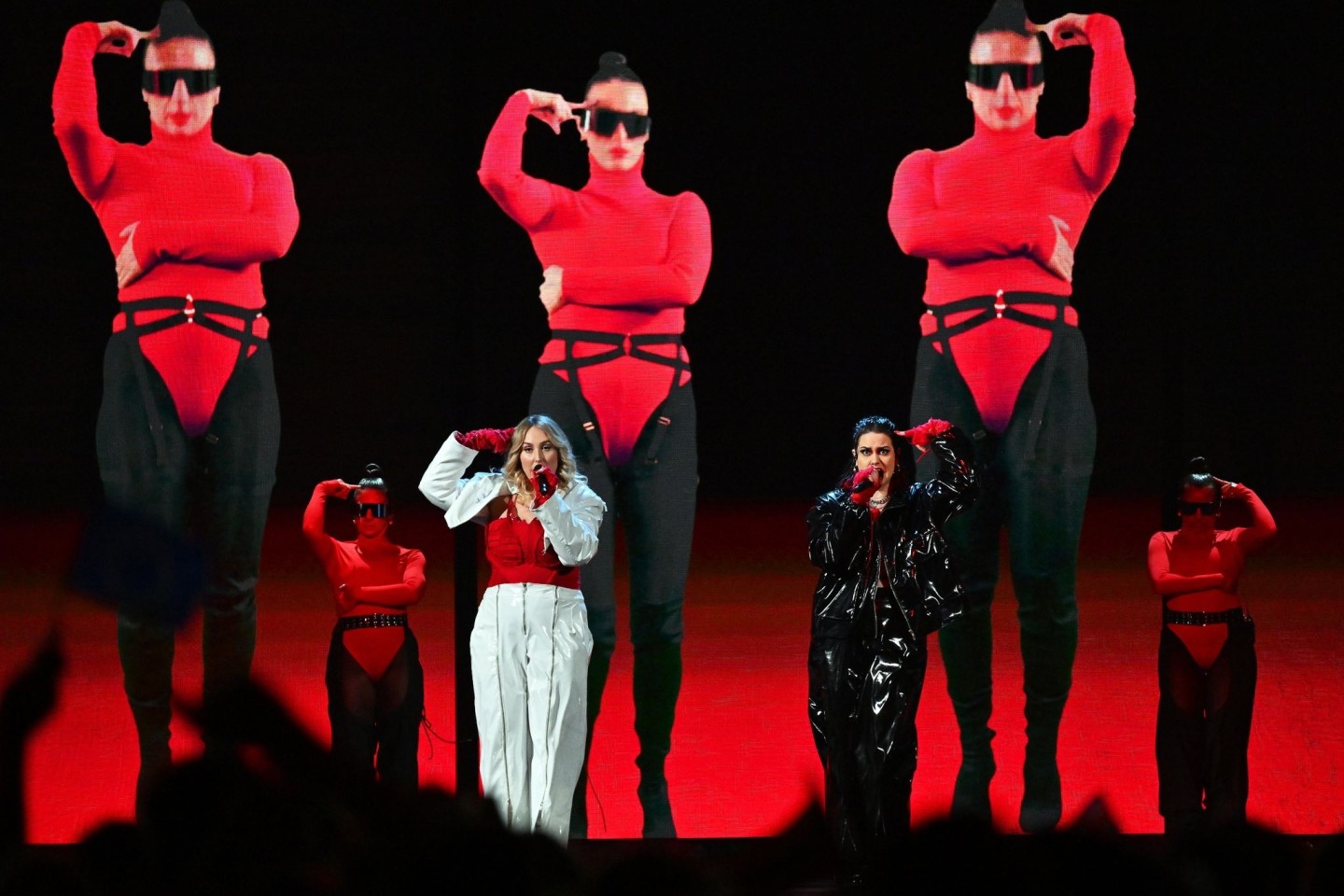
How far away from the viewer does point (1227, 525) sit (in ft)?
17.6

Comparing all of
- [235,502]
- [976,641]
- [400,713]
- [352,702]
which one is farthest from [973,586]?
[235,502]

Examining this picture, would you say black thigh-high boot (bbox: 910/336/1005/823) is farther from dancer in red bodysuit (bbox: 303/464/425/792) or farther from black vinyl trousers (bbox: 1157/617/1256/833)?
dancer in red bodysuit (bbox: 303/464/425/792)

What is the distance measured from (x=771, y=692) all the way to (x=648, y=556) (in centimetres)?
61

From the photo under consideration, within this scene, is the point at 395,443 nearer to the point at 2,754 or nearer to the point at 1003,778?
the point at 1003,778

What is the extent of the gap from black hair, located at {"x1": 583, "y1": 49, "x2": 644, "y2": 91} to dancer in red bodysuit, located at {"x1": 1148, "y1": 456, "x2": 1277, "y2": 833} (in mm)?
2188

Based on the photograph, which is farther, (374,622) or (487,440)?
(374,622)

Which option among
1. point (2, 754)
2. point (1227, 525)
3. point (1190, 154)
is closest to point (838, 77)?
point (1190, 154)

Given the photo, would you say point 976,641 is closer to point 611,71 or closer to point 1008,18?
point 1008,18

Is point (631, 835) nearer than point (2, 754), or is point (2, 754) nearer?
point (2, 754)

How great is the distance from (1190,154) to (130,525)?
4.64 meters

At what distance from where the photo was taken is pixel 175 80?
205 inches

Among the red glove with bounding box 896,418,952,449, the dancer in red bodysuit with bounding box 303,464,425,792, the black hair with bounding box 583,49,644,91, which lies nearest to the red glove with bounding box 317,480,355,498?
the dancer in red bodysuit with bounding box 303,464,425,792

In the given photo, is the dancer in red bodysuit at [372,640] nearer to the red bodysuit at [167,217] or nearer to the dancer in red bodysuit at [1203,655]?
the red bodysuit at [167,217]

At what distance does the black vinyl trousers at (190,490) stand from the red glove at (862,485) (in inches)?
77.9
